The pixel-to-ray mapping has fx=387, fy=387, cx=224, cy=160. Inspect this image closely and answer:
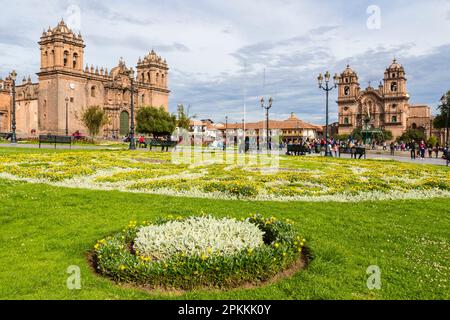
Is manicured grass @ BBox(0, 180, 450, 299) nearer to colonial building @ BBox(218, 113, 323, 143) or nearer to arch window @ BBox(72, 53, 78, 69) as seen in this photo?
arch window @ BBox(72, 53, 78, 69)

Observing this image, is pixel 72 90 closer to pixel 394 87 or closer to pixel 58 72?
pixel 58 72

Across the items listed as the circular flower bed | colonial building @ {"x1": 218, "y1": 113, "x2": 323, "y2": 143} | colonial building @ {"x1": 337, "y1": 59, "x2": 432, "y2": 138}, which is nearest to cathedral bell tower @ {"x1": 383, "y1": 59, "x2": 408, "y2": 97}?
colonial building @ {"x1": 337, "y1": 59, "x2": 432, "y2": 138}

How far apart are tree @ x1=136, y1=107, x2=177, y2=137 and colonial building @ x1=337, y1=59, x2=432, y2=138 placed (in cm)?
5006

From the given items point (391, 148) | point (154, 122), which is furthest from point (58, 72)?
point (391, 148)

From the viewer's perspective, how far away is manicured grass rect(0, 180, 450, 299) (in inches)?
185

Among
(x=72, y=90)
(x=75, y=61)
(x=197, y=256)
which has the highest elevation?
(x=75, y=61)

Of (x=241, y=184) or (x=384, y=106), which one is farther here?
(x=384, y=106)

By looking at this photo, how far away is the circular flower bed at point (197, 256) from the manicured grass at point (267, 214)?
174mm

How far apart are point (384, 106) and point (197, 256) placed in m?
101

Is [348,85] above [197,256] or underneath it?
above

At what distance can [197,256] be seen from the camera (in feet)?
15.7

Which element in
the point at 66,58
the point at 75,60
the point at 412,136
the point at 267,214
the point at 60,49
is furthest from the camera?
the point at 412,136

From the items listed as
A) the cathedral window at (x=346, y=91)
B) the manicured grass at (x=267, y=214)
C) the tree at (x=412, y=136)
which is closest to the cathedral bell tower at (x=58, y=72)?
the manicured grass at (x=267, y=214)
